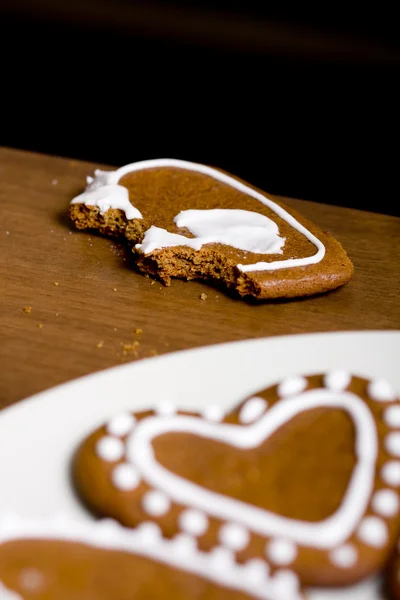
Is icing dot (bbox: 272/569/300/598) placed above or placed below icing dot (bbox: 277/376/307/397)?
below

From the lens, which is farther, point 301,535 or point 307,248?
point 307,248

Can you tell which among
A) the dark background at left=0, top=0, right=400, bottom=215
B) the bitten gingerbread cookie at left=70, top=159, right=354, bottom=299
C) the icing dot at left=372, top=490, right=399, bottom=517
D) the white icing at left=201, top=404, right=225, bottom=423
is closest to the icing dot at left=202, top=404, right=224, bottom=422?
the white icing at left=201, top=404, right=225, bottom=423

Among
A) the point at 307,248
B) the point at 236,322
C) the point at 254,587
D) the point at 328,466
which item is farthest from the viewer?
the point at 307,248

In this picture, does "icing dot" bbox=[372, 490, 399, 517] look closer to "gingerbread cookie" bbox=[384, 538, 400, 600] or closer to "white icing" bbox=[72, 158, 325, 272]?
"gingerbread cookie" bbox=[384, 538, 400, 600]

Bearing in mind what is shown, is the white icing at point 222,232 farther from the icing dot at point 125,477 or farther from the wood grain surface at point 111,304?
the icing dot at point 125,477

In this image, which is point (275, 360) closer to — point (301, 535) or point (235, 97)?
point (301, 535)

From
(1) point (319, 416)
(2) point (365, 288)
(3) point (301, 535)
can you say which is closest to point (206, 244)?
(2) point (365, 288)

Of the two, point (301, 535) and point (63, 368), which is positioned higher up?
point (301, 535)
